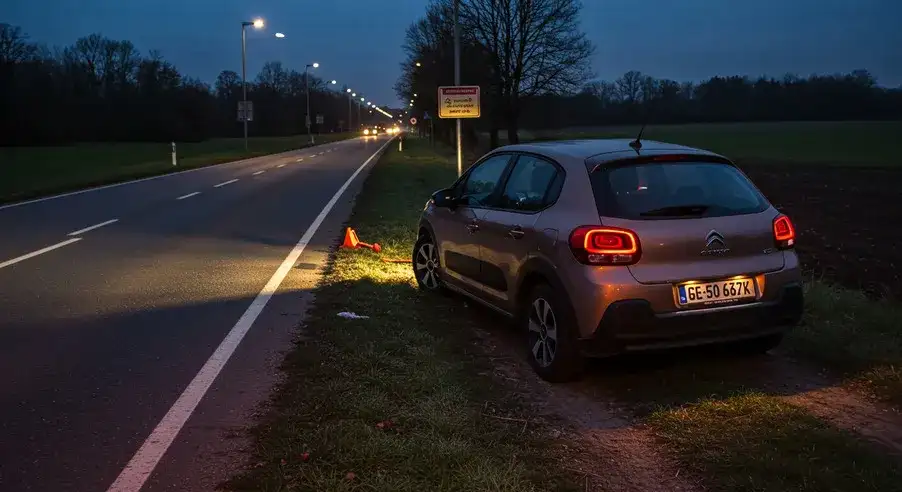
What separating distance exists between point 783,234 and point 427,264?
3.78m

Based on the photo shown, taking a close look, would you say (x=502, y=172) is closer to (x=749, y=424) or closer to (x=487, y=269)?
(x=487, y=269)

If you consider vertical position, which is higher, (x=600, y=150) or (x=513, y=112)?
(x=513, y=112)

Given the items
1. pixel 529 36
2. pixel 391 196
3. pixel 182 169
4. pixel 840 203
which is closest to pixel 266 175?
pixel 182 169

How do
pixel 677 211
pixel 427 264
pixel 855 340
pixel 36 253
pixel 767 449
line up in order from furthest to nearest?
pixel 36 253 < pixel 427 264 < pixel 855 340 < pixel 677 211 < pixel 767 449

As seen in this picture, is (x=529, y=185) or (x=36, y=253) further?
(x=36, y=253)

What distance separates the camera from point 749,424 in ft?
14.1

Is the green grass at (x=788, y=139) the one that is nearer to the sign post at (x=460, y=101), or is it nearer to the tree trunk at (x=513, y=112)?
the tree trunk at (x=513, y=112)

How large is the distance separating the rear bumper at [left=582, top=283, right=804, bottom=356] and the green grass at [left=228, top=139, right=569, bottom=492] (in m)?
0.76

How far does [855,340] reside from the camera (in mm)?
5887

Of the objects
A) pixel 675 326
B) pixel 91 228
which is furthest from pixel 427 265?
pixel 91 228

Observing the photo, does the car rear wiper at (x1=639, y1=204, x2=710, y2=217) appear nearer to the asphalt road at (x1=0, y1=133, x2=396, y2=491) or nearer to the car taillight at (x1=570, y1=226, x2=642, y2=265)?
the car taillight at (x1=570, y1=226, x2=642, y2=265)

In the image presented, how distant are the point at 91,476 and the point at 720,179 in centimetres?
430

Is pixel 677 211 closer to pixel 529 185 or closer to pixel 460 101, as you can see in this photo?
pixel 529 185

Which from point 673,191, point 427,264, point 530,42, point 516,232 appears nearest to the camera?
point 673,191
